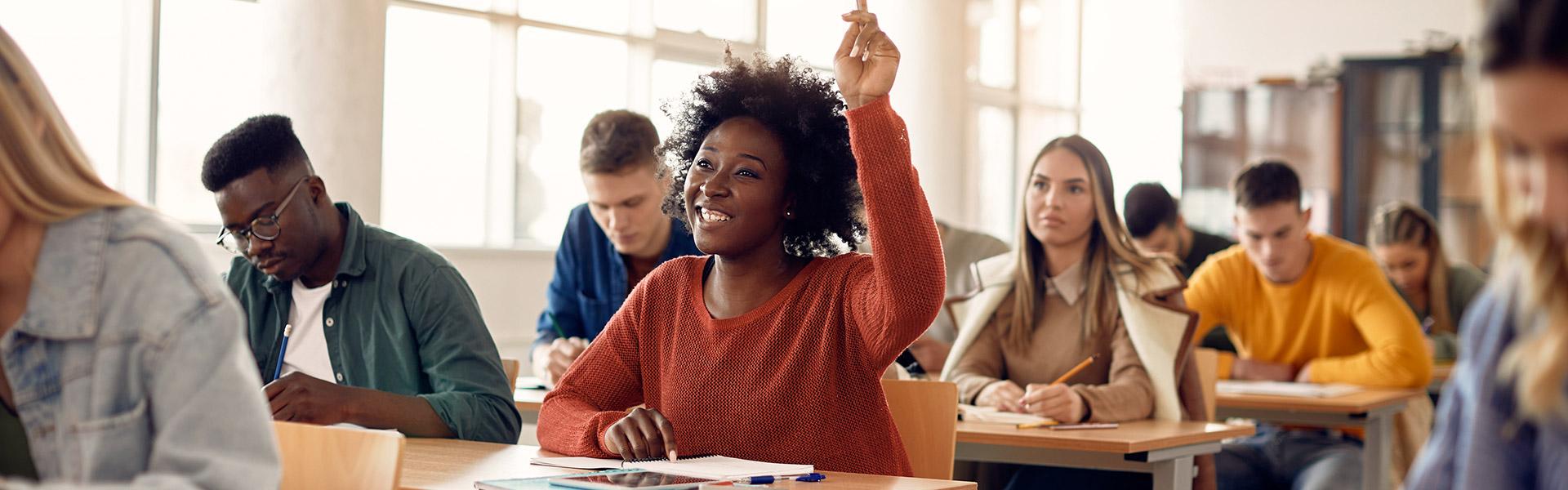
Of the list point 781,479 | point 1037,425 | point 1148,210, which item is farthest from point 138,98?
point 781,479

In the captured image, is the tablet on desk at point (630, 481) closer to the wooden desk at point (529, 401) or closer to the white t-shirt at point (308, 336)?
the white t-shirt at point (308, 336)

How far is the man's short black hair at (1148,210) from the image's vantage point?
5547 millimetres

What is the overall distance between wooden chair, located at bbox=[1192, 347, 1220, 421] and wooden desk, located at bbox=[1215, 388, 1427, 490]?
0.30m

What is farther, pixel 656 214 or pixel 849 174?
pixel 656 214

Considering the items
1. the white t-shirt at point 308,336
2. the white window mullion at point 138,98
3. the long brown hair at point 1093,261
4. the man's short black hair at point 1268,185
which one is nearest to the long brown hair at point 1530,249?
the white t-shirt at point 308,336

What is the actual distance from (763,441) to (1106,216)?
67.1 inches

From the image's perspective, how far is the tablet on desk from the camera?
184cm

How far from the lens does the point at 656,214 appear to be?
3729 millimetres

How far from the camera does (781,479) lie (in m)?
2.03

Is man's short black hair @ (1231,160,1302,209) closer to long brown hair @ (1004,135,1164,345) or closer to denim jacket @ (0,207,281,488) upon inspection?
long brown hair @ (1004,135,1164,345)

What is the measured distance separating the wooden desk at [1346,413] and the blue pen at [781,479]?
7.78 ft

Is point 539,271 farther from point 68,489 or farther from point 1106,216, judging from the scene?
point 68,489

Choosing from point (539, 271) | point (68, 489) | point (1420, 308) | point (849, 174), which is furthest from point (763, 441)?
point (539, 271)

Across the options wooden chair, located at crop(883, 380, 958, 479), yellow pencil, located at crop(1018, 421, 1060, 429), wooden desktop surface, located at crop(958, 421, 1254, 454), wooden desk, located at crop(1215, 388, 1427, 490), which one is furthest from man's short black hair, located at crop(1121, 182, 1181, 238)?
wooden chair, located at crop(883, 380, 958, 479)
